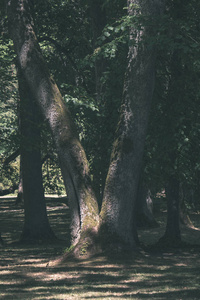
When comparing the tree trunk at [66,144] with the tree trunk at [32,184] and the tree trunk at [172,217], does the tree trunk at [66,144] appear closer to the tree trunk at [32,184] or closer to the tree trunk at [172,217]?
the tree trunk at [172,217]

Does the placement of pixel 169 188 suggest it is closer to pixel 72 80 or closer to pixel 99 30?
pixel 99 30

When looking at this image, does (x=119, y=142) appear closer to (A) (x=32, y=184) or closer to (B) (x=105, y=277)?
(B) (x=105, y=277)

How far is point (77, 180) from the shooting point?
477 inches

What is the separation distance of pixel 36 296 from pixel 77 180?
4230 mm

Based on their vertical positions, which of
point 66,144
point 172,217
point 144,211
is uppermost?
point 66,144

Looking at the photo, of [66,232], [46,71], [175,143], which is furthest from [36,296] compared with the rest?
[66,232]

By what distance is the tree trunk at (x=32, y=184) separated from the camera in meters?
18.9

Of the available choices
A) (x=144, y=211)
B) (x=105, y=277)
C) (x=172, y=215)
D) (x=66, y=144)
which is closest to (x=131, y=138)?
(x=66, y=144)

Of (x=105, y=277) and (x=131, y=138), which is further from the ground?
(x=131, y=138)

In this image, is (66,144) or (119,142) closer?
(119,142)

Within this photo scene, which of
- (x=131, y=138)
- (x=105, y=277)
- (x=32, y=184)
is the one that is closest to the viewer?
(x=105, y=277)

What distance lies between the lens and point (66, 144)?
12.1 m

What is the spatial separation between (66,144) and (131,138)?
144cm

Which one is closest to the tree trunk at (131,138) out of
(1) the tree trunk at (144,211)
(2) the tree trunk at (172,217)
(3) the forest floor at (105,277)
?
(3) the forest floor at (105,277)
